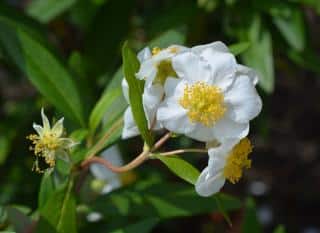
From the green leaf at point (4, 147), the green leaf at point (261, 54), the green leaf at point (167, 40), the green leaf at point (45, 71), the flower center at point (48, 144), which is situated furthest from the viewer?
the green leaf at point (4, 147)

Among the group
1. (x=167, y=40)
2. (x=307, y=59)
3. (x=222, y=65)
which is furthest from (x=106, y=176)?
(x=307, y=59)

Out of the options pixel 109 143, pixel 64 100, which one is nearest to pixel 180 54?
pixel 109 143

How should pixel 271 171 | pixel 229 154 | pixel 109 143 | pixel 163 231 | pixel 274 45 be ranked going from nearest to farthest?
pixel 229 154
pixel 109 143
pixel 274 45
pixel 163 231
pixel 271 171

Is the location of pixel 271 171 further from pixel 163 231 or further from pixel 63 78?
pixel 63 78

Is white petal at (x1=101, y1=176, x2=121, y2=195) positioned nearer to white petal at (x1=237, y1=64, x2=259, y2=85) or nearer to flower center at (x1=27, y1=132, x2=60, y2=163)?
flower center at (x1=27, y1=132, x2=60, y2=163)

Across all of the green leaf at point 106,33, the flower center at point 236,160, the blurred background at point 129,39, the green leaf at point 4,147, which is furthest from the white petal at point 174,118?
the green leaf at point 4,147

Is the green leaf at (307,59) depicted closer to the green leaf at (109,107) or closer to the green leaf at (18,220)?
the green leaf at (109,107)
